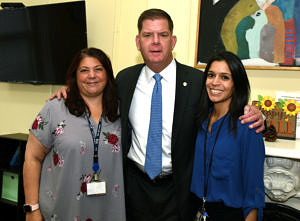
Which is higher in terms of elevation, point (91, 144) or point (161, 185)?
point (91, 144)

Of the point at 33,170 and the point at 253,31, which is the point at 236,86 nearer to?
the point at 253,31

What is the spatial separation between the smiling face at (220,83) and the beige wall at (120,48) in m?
0.89

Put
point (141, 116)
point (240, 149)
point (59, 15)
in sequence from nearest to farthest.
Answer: point (240, 149) < point (141, 116) < point (59, 15)

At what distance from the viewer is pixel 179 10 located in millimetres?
2387

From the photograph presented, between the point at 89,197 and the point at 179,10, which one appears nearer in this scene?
the point at 89,197

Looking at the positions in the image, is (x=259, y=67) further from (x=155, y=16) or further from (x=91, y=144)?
(x=91, y=144)

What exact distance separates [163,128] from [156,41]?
550mm

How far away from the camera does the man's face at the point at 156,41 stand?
5.74 ft

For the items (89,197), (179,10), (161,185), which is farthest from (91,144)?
(179,10)

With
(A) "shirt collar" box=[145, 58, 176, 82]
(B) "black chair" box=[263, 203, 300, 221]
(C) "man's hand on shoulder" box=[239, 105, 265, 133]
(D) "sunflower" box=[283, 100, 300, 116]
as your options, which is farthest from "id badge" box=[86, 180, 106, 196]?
(D) "sunflower" box=[283, 100, 300, 116]

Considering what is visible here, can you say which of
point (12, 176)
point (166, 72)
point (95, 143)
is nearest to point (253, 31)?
point (166, 72)

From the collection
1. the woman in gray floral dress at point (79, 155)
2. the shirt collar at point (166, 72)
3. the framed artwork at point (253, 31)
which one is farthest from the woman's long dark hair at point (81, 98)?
the framed artwork at point (253, 31)

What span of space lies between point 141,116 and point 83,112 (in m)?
0.37

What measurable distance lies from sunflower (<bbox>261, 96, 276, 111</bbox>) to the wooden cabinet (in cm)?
228
